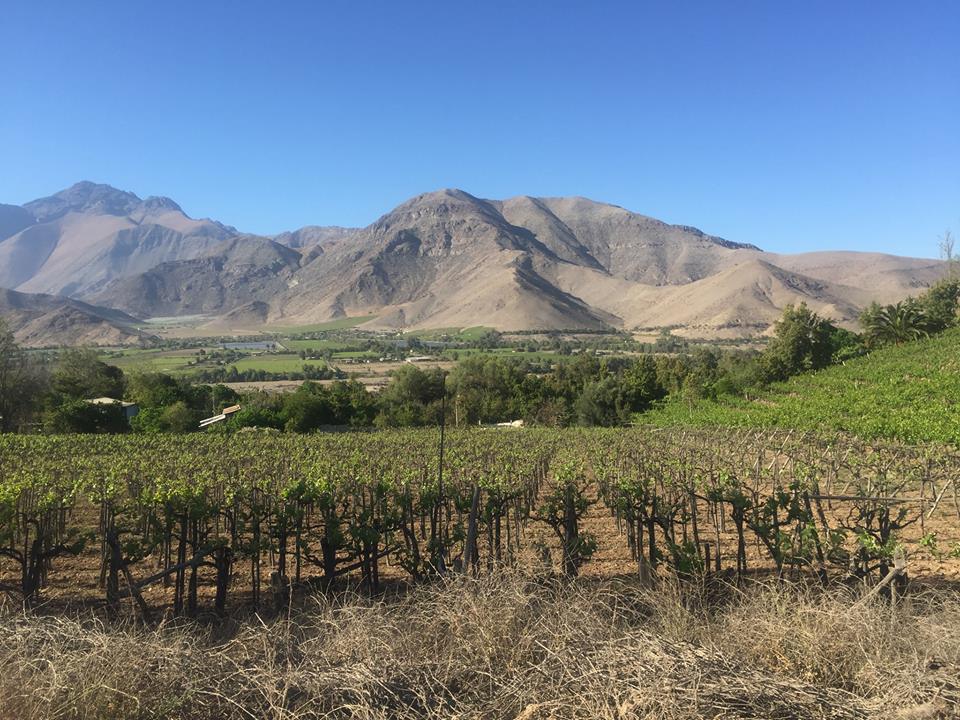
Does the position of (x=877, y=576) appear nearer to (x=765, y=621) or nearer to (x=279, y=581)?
(x=765, y=621)

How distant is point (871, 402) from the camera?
30.4 metres

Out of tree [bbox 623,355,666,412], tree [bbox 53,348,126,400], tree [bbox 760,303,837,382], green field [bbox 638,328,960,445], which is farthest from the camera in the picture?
tree [bbox 623,355,666,412]

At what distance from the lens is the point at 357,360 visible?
122m

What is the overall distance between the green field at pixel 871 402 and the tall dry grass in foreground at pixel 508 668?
21374mm

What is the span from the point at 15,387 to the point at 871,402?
55.7 meters

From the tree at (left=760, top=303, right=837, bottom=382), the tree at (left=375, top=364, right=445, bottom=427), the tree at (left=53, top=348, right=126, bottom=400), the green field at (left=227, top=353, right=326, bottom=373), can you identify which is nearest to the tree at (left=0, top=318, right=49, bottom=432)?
the tree at (left=53, top=348, right=126, bottom=400)

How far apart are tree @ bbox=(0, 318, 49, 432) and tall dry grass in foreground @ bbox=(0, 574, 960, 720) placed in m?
49.0

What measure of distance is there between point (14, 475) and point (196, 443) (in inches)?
452

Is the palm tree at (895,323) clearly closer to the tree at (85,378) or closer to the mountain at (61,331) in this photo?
the tree at (85,378)

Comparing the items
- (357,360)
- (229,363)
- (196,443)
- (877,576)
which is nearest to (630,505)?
(877,576)

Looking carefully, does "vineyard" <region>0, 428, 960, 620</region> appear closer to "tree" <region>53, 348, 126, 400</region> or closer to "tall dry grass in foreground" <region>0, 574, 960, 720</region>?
"tall dry grass in foreground" <region>0, 574, 960, 720</region>

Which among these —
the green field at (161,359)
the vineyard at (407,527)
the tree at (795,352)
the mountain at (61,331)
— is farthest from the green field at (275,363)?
the vineyard at (407,527)

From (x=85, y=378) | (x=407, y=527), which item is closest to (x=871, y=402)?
(x=407, y=527)

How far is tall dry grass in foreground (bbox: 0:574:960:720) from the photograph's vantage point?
354cm
